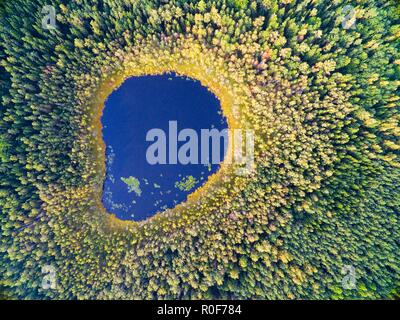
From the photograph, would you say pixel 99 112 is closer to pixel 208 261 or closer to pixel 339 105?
pixel 208 261

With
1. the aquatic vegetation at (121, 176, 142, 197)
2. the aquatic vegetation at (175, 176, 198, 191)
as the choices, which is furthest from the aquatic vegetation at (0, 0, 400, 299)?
the aquatic vegetation at (121, 176, 142, 197)

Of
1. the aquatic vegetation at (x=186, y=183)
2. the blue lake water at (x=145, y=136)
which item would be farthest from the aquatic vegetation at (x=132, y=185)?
the aquatic vegetation at (x=186, y=183)
